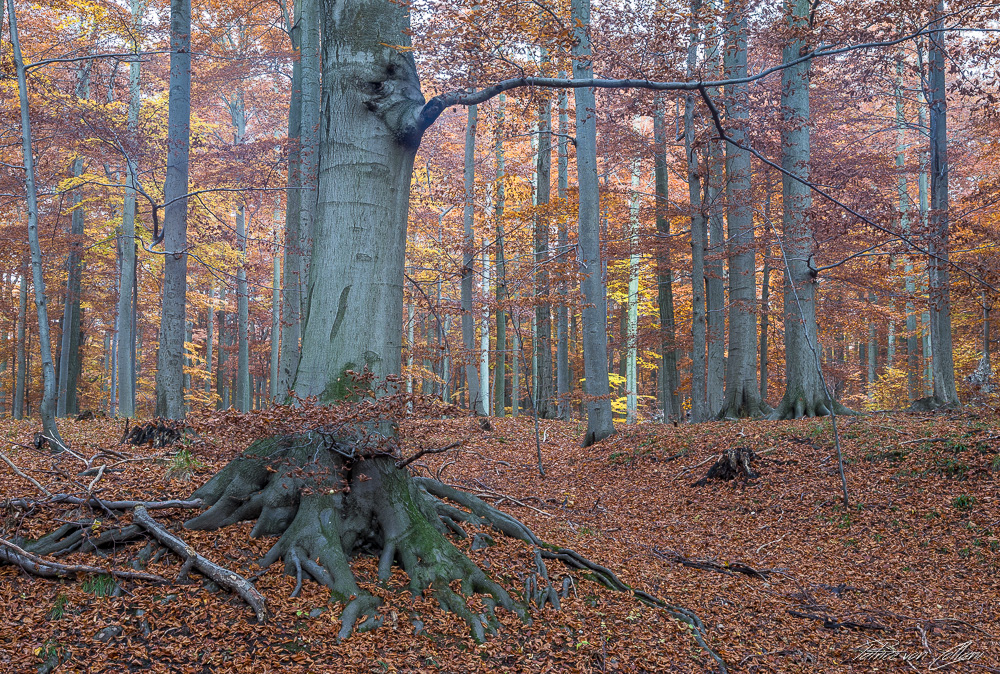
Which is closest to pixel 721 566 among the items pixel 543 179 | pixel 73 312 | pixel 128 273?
pixel 543 179

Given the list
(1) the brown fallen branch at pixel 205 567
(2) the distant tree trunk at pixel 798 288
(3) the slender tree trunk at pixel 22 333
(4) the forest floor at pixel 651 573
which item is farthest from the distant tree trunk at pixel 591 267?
(3) the slender tree trunk at pixel 22 333

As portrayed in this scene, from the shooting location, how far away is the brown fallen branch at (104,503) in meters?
3.86

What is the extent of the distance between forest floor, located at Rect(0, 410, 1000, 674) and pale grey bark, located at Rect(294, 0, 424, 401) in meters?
0.65

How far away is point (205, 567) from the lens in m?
3.34

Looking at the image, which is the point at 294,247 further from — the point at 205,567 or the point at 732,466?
the point at 205,567

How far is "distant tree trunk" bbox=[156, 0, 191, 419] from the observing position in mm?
8883

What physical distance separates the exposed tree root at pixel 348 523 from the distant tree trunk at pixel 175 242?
5.53m

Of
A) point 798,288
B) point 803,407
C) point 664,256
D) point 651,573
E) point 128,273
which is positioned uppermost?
point 664,256

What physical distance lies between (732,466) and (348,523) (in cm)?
594

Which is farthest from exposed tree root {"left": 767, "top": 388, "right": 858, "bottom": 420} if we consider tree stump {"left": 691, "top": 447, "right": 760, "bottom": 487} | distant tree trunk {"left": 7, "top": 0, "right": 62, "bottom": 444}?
distant tree trunk {"left": 7, "top": 0, "right": 62, "bottom": 444}

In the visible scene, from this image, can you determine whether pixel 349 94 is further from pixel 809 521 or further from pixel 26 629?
pixel 809 521

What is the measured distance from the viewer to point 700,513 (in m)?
7.40

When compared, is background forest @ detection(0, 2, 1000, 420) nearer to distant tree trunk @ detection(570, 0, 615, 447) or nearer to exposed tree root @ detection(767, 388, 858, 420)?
distant tree trunk @ detection(570, 0, 615, 447)

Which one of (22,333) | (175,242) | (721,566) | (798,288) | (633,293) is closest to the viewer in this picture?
(721,566)
